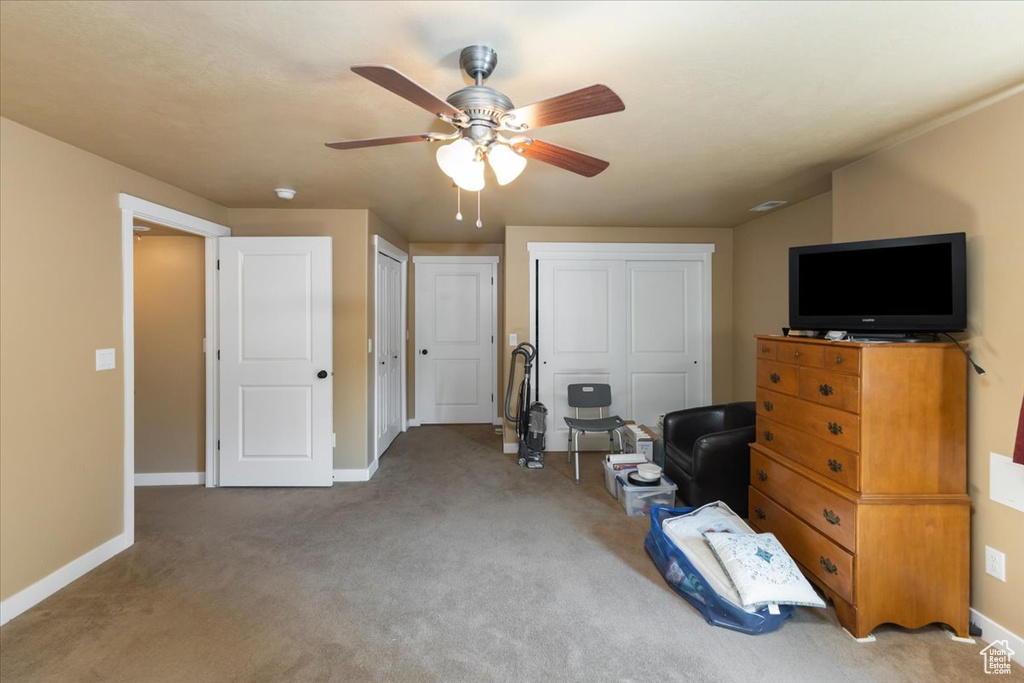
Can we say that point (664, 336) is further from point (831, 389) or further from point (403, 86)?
point (403, 86)

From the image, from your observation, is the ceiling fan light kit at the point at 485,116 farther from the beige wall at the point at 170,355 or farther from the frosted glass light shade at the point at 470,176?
the beige wall at the point at 170,355

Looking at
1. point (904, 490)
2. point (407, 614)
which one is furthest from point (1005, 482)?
point (407, 614)

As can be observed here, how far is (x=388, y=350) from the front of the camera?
4.50m

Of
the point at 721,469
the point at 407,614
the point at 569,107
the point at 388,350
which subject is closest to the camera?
the point at 569,107

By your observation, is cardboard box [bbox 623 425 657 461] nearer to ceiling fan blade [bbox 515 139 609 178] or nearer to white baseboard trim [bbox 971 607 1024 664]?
white baseboard trim [bbox 971 607 1024 664]

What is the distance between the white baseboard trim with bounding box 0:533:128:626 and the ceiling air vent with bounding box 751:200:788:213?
4.95 m

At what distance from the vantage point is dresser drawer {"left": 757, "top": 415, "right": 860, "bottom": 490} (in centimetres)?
189

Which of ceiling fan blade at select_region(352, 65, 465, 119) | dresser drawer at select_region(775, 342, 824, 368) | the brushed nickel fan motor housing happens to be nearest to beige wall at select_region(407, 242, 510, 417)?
dresser drawer at select_region(775, 342, 824, 368)

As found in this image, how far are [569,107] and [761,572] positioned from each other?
2035 mm

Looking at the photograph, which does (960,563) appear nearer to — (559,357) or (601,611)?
(601,611)

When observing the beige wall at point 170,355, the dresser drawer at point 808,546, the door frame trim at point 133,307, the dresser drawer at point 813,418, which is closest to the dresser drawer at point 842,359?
the dresser drawer at point 813,418

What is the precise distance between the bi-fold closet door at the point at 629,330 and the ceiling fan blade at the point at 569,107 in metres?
3.04

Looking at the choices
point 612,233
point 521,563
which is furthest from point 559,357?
point 521,563

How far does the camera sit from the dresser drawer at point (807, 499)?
187 cm
